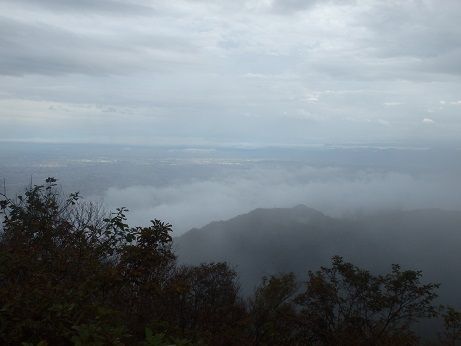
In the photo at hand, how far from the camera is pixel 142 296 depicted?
9.38m

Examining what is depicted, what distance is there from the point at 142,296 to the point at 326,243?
126 meters

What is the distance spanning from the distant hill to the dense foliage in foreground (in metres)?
60.0

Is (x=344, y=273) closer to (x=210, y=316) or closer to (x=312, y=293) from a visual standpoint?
(x=312, y=293)

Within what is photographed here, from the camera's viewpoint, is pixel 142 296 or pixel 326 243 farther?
pixel 326 243

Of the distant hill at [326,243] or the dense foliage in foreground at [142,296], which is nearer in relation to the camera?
the dense foliage in foreground at [142,296]

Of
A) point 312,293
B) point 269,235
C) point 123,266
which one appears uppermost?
point 123,266

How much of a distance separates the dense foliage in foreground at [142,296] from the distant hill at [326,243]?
197ft

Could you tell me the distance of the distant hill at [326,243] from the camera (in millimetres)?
102062

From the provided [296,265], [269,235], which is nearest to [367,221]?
[269,235]

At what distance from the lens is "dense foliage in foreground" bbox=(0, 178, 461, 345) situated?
6070mm

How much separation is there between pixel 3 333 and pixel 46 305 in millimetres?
722

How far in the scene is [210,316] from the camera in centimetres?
1346

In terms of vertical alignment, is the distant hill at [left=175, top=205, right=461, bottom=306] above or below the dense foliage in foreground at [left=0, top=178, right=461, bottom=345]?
below

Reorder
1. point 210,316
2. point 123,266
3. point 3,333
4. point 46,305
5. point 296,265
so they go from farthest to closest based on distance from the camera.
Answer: point 296,265
point 210,316
point 123,266
point 46,305
point 3,333
